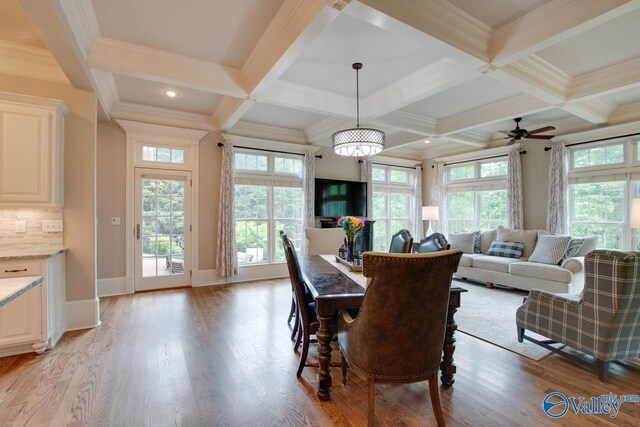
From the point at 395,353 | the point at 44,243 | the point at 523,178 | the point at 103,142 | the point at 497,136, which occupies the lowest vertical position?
the point at 395,353

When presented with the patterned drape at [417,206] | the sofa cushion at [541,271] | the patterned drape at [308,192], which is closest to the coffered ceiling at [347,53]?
the patterned drape at [308,192]

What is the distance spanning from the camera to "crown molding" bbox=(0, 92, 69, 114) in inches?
106

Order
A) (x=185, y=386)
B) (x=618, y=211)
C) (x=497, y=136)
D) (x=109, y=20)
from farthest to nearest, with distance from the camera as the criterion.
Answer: (x=497, y=136), (x=618, y=211), (x=109, y=20), (x=185, y=386)

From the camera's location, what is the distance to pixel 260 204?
5578 millimetres

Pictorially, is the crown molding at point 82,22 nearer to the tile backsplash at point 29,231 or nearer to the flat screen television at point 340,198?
the tile backsplash at point 29,231

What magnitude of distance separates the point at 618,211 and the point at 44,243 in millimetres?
7874

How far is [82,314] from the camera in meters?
3.20

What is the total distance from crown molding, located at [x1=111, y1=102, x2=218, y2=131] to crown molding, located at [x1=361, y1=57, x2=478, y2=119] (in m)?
2.72

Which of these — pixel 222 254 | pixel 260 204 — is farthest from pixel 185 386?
pixel 260 204

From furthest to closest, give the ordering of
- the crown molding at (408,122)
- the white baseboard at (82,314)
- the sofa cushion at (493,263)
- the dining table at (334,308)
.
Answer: the sofa cushion at (493,263)
the crown molding at (408,122)
the white baseboard at (82,314)
the dining table at (334,308)

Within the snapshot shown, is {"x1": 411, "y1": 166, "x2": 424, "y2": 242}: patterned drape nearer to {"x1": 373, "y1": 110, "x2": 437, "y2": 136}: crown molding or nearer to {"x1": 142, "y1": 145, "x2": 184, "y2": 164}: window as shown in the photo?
{"x1": 373, "y1": 110, "x2": 437, "y2": 136}: crown molding

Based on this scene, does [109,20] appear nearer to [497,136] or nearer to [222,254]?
[222,254]

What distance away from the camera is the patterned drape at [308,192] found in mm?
5801

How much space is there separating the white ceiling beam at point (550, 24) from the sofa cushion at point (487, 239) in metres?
4.07
